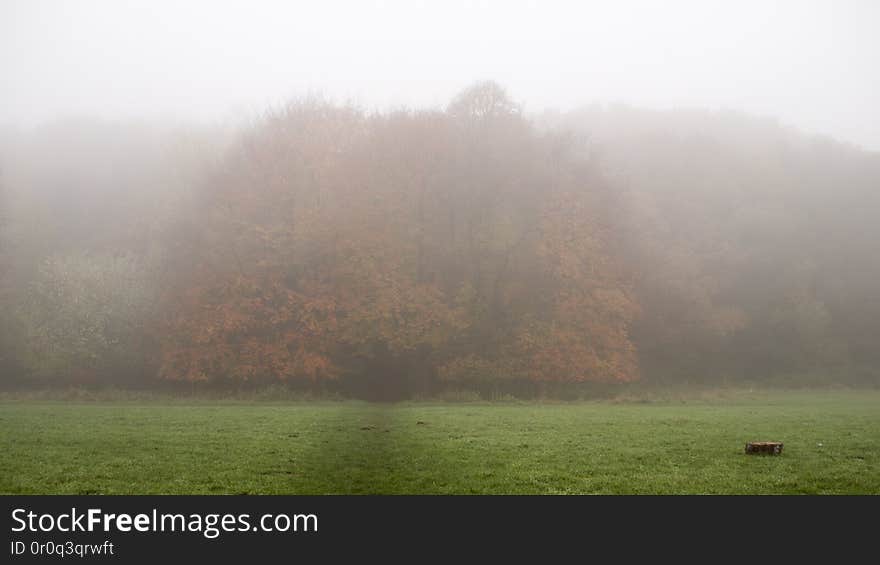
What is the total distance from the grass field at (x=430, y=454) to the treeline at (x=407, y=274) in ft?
62.2

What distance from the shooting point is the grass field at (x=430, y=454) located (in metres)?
14.1

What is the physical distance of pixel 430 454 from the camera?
729 inches

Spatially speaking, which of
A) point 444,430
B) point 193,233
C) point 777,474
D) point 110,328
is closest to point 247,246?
point 193,233

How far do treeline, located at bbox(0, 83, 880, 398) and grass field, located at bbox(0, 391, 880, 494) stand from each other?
1895 centimetres

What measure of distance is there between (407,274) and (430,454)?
116ft

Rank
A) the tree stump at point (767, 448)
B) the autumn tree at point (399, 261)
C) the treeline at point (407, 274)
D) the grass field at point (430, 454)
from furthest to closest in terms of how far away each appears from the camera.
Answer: the autumn tree at point (399, 261) < the treeline at point (407, 274) < the tree stump at point (767, 448) < the grass field at point (430, 454)

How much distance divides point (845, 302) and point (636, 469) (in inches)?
2813

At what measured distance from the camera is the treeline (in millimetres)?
49406
